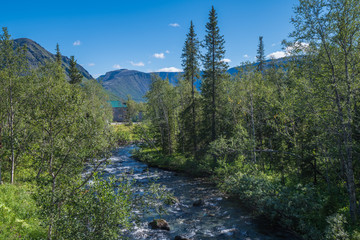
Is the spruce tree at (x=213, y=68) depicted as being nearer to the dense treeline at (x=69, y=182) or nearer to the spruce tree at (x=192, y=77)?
the spruce tree at (x=192, y=77)

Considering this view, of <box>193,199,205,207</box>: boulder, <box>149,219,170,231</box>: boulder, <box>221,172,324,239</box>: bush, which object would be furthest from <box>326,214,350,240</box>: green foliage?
<box>193,199,205,207</box>: boulder

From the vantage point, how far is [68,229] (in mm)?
7305

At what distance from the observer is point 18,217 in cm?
1184

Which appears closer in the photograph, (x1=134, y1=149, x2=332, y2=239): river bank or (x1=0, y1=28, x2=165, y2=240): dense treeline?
(x1=0, y1=28, x2=165, y2=240): dense treeline

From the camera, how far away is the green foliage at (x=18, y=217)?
1007 centimetres

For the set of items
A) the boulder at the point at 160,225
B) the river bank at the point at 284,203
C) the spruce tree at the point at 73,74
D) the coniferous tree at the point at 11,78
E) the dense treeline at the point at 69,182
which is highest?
the spruce tree at the point at 73,74

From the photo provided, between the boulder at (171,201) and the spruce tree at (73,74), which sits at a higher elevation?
the spruce tree at (73,74)

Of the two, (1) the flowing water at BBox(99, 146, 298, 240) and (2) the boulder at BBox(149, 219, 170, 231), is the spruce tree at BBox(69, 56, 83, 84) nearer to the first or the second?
(1) the flowing water at BBox(99, 146, 298, 240)

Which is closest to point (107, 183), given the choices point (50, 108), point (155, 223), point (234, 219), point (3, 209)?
point (50, 108)

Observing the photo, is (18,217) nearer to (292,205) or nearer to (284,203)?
(284,203)

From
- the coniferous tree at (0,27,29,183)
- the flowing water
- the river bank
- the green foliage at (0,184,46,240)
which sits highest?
the coniferous tree at (0,27,29,183)

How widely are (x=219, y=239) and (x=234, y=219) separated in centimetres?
325

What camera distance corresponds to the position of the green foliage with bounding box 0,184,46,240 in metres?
10.1

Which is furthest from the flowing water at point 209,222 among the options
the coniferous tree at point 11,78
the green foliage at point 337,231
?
the coniferous tree at point 11,78
